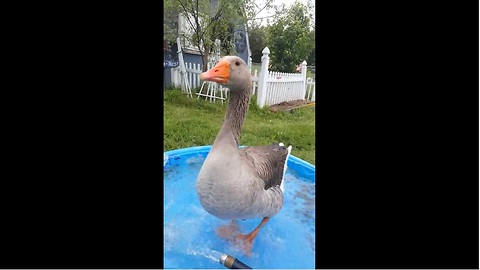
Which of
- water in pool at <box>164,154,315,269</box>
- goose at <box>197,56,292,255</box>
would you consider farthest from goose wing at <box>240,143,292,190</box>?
water in pool at <box>164,154,315,269</box>

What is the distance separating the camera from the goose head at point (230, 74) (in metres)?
0.87

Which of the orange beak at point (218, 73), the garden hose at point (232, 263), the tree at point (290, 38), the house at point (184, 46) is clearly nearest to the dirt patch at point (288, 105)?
the tree at point (290, 38)

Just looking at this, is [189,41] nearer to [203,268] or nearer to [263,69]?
[263,69]

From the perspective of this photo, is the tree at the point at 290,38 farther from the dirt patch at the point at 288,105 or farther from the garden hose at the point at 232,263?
the garden hose at the point at 232,263

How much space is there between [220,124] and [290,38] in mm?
411

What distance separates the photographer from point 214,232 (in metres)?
1.17

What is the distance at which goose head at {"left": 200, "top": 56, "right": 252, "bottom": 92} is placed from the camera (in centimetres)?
87

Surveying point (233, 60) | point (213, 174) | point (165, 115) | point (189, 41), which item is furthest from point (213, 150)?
point (189, 41)

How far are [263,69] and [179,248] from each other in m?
0.75

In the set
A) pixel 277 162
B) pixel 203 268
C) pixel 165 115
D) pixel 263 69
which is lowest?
pixel 203 268

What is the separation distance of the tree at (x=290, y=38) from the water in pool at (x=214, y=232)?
1.66 feet

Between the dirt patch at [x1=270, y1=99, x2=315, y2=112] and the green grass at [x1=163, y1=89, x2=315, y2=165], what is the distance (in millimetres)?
19

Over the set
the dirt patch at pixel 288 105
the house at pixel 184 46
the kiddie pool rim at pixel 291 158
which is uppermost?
the house at pixel 184 46
